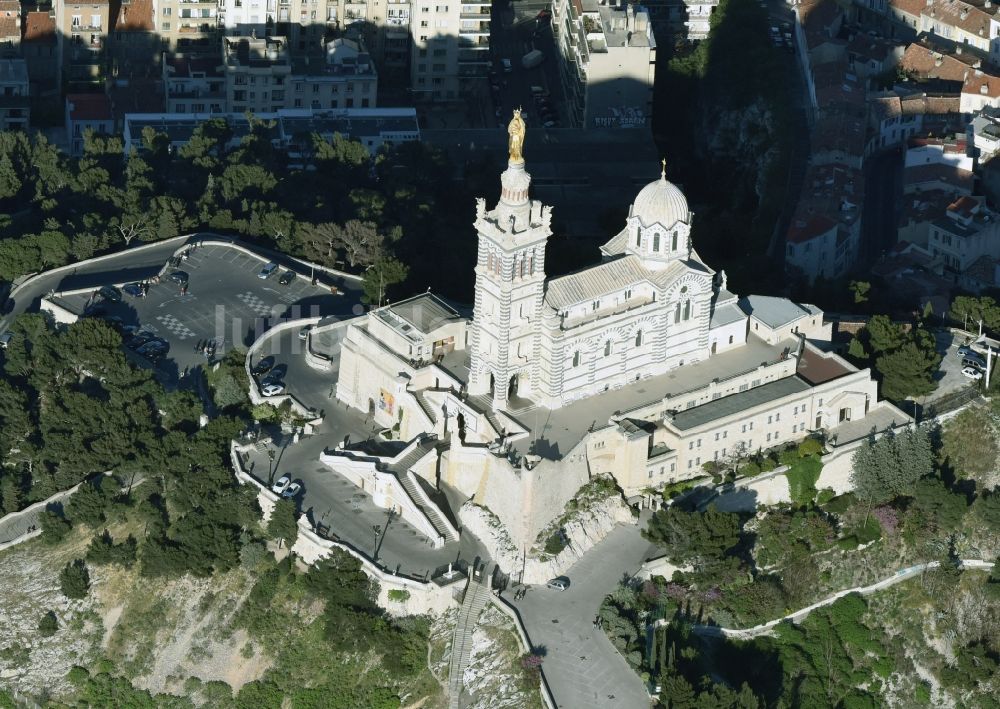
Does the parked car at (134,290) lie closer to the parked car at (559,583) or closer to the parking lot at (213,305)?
the parking lot at (213,305)

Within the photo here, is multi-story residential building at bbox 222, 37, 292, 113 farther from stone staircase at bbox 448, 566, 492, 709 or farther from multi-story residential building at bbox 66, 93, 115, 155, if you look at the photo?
stone staircase at bbox 448, 566, 492, 709

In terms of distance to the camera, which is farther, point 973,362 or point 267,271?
point 267,271

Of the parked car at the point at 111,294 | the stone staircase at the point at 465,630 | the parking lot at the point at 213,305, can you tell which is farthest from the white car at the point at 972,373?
the parked car at the point at 111,294

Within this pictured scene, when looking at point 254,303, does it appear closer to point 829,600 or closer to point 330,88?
point 330,88

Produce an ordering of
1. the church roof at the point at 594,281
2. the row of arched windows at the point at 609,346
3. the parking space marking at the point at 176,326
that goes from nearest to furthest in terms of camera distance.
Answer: the church roof at the point at 594,281 → the row of arched windows at the point at 609,346 → the parking space marking at the point at 176,326

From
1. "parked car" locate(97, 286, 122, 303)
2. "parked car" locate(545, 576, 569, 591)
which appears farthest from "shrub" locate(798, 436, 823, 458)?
"parked car" locate(97, 286, 122, 303)

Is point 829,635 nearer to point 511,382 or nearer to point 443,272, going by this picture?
point 511,382

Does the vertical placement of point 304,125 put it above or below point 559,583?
above

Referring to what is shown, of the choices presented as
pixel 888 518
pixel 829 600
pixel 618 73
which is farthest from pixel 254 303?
pixel 888 518
